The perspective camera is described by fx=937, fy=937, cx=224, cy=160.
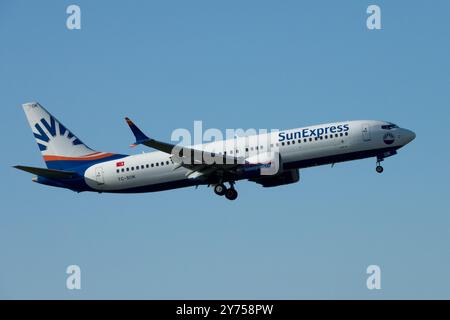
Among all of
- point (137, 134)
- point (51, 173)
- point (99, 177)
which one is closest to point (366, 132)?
point (137, 134)

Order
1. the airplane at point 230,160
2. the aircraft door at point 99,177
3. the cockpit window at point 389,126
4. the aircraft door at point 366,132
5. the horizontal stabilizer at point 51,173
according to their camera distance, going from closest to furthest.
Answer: the airplane at point 230,160 → the aircraft door at point 366,132 → the cockpit window at point 389,126 → the horizontal stabilizer at point 51,173 → the aircraft door at point 99,177

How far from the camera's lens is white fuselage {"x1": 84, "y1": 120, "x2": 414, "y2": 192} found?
78125 millimetres

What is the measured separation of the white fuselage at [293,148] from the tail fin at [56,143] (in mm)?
4226

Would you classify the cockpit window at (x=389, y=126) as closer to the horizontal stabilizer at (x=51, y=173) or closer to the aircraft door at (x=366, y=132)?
the aircraft door at (x=366, y=132)

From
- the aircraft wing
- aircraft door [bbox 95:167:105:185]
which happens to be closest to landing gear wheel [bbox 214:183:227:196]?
the aircraft wing

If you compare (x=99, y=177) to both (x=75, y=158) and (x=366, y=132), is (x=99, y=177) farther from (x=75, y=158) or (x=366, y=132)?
(x=366, y=132)

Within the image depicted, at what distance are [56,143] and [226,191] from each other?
690 inches

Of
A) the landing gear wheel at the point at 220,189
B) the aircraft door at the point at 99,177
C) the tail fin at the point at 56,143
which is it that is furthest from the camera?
the tail fin at the point at 56,143

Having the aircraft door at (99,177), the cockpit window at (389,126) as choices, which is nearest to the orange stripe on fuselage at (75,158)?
the aircraft door at (99,177)

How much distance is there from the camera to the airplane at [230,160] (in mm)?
78125

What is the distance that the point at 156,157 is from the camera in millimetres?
82062

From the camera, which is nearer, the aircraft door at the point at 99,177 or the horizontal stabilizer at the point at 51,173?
the horizontal stabilizer at the point at 51,173
